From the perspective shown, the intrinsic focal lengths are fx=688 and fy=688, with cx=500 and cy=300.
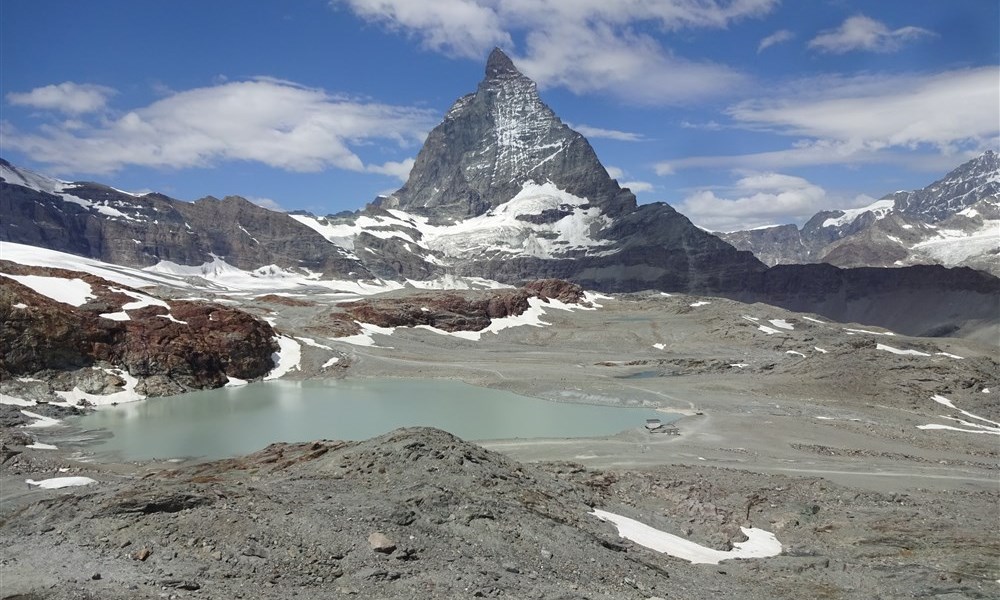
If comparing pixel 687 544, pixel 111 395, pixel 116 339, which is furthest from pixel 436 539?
pixel 116 339

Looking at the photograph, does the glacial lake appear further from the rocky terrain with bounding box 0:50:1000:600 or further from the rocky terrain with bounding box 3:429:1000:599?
the rocky terrain with bounding box 3:429:1000:599

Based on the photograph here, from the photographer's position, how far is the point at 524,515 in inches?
682

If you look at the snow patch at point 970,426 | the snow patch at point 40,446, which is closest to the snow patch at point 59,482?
the snow patch at point 40,446

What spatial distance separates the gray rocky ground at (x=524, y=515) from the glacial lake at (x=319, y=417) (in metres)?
3.90

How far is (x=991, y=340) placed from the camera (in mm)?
149500

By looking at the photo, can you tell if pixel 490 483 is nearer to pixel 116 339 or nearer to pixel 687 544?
pixel 687 544

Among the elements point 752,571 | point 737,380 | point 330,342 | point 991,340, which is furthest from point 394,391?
point 991,340

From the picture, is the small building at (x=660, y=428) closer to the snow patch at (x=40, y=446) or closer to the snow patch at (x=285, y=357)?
the snow patch at (x=40, y=446)

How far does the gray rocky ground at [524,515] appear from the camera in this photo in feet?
43.0

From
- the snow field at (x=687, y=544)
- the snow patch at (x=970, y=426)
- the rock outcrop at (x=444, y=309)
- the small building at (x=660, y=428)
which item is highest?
the rock outcrop at (x=444, y=309)

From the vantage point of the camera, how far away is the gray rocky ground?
516 inches

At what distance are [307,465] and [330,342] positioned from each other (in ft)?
197

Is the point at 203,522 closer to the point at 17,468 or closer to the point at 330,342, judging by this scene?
the point at 17,468

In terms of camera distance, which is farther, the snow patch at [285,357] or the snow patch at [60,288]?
the snow patch at [285,357]
